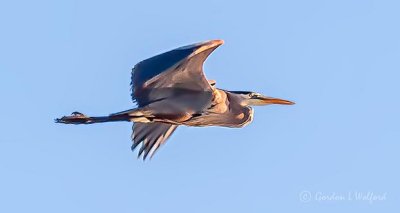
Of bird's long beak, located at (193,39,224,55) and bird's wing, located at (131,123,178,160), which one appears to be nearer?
bird's long beak, located at (193,39,224,55)

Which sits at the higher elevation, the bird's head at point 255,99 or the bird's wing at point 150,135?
the bird's head at point 255,99

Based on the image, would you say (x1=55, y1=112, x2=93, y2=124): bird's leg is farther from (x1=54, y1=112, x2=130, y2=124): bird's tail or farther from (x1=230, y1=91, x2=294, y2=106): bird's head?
(x1=230, y1=91, x2=294, y2=106): bird's head

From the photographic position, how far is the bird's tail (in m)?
14.3

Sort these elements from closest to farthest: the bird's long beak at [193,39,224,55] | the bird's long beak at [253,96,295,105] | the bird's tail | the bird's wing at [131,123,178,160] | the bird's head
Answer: the bird's long beak at [193,39,224,55] → the bird's tail → the bird's head → the bird's long beak at [253,96,295,105] → the bird's wing at [131,123,178,160]

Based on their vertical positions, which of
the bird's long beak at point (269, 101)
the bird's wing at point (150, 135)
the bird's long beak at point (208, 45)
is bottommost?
the bird's wing at point (150, 135)

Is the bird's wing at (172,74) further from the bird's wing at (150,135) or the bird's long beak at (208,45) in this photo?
the bird's wing at (150,135)

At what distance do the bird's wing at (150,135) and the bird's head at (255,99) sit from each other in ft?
3.96

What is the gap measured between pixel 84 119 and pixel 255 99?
2250 mm

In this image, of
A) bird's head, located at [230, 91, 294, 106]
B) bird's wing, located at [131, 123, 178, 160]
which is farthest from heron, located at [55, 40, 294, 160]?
bird's wing, located at [131, 123, 178, 160]

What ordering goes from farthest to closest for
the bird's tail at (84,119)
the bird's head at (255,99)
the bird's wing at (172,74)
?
the bird's head at (255,99) < the bird's tail at (84,119) < the bird's wing at (172,74)

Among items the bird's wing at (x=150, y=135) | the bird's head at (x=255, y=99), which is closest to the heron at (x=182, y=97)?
the bird's head at (x=255, y=99)

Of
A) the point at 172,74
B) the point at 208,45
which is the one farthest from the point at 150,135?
the point at 208,45

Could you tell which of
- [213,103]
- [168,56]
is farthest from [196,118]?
[168,56]

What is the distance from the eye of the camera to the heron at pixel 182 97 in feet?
44.7
